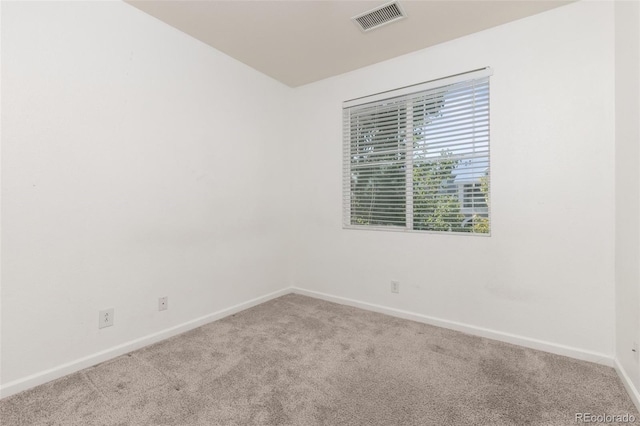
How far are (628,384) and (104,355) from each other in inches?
133

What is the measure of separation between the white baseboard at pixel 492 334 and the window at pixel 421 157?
2.76 feet

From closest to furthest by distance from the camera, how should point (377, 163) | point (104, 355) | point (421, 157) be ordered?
point (104, 355) < point (421, 157) < point (377, 163)

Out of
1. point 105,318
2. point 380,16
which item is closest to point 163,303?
point 105,318

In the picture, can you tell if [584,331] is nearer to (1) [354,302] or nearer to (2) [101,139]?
(1) [354,302]

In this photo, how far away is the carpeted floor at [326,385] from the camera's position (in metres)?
1.60

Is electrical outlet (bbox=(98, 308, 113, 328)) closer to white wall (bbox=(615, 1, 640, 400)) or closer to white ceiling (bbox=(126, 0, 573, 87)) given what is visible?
white ceiling (bbox=(126, 0, 573, 87))

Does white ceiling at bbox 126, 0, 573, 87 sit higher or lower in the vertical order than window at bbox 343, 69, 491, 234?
higher

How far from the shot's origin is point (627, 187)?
187 centimetres

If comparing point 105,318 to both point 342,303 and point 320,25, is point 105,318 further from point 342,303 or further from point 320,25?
point 320,25

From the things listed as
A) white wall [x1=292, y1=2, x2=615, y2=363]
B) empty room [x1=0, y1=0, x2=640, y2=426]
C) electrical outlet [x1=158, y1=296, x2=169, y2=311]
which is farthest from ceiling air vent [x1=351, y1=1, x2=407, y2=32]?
electrical outlet [x1=158, y1=296, x2=169, y2=311]

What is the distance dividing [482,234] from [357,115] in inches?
70.0

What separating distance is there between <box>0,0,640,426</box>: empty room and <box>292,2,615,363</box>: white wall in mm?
16

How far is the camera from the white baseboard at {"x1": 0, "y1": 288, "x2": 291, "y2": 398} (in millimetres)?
1784

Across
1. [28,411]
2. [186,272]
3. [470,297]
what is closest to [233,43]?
[186,272]
